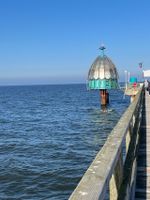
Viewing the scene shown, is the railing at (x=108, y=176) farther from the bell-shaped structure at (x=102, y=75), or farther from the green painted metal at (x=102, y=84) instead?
the bell-shaped structure at (x=102, y=75)

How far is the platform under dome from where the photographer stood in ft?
179

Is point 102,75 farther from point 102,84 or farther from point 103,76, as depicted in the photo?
point 102,84

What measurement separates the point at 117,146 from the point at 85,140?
1943 cm

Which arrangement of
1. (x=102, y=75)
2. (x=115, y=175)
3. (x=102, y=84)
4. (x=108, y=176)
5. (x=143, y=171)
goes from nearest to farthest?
(x=108, y=176), (x=115, y=175), (x=143, y=171), (x=102, y=84), (x=102, y=75)

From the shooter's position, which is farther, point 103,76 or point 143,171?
point 103,76

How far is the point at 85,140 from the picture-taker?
23234 mm

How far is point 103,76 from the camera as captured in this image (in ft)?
179

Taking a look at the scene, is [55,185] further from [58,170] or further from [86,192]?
[86,192]

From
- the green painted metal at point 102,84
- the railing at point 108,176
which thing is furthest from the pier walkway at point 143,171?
the green painted metal at point 102,84

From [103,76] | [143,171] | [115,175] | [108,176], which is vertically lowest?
[143,171]

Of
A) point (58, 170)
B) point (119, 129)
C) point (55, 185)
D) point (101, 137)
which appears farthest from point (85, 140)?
point (119, 129)

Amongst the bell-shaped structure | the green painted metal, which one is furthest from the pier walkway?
the bell-shaped structure

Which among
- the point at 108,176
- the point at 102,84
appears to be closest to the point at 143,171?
the point at 108,176

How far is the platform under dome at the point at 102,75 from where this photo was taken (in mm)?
54562
